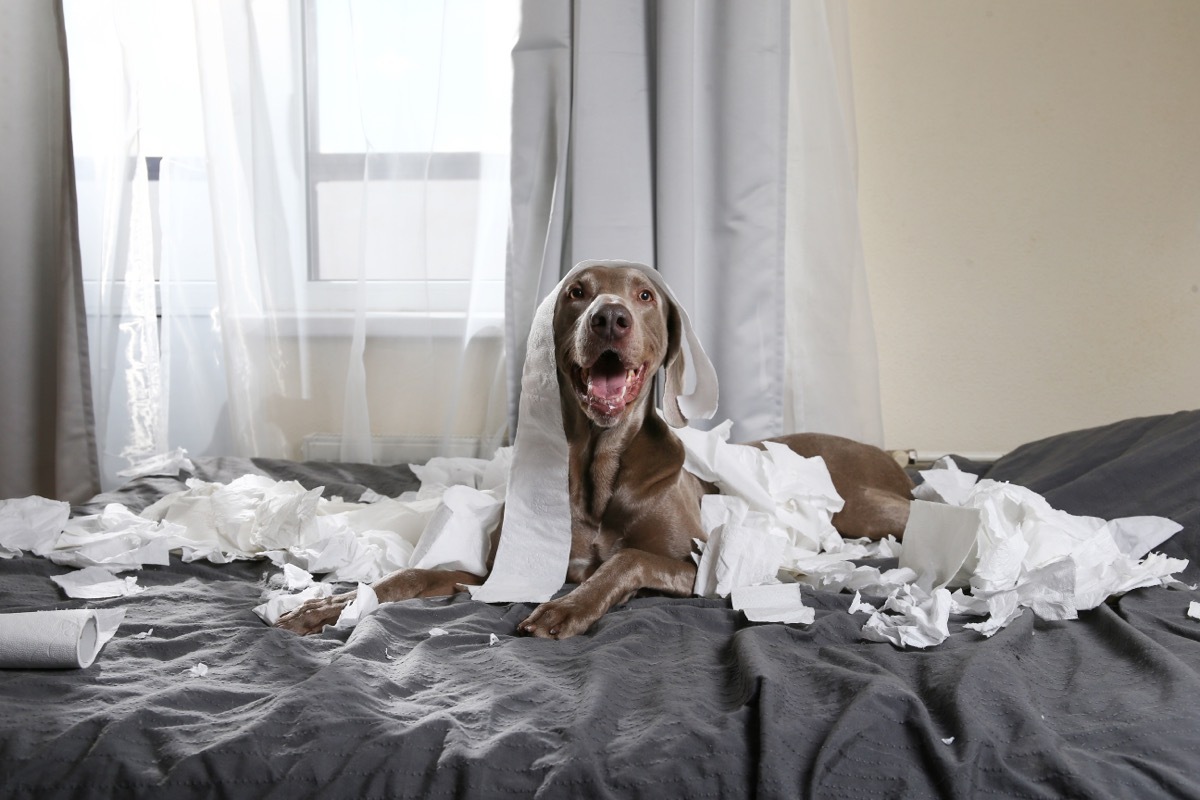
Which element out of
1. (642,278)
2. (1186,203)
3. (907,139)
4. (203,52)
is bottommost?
(642,278)

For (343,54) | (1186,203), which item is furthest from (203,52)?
(1186,203)

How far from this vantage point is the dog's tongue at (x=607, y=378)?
186 cm

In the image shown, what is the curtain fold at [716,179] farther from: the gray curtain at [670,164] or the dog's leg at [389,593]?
the dog's leg at [389,593]

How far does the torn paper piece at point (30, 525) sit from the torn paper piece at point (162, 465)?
572 millimetres

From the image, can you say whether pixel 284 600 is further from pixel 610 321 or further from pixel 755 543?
pixel 755 543

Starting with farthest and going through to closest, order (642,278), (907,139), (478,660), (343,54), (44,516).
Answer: (907,139), (343,54), (44,516), (642,278), (478,660)

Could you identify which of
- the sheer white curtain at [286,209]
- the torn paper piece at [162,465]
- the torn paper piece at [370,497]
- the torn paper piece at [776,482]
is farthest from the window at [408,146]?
the torn paper piece at [776,482]

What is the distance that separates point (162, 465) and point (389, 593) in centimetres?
136

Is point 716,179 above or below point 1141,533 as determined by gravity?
above

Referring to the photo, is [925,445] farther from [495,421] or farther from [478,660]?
[478,660]

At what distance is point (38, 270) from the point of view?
3.05 meters

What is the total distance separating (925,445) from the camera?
11.6 feet

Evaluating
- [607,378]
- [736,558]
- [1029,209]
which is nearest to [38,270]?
[607,378]

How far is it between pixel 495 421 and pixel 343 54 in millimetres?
1251
